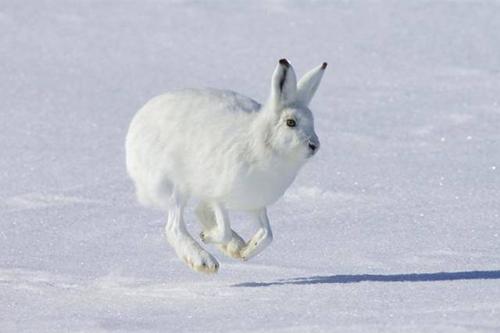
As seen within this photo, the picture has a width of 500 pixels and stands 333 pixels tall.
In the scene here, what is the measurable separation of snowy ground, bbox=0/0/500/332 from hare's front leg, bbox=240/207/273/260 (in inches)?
4.9

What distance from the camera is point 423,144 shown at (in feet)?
33.7

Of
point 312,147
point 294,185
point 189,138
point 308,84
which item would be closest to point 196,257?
point 189,138

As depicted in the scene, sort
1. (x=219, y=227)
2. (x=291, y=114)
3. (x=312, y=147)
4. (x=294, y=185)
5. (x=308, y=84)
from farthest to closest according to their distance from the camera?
(x=294, y=185)
(x=219, y=227)
(x=308, y=84)
(x=291, y=114)
(x=312, y=147)

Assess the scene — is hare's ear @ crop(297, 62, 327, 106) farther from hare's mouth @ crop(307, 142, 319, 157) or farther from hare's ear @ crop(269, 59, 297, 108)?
hare's mouth @ crop(307, 142, 319, 157)

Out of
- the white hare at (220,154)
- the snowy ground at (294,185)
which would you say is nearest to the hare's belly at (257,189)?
the white hare at (220,154)

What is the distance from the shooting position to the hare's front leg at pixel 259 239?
6.70m

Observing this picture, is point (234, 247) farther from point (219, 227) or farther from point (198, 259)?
point (198, 259)

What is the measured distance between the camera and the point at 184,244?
682cm

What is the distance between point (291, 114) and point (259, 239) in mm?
570

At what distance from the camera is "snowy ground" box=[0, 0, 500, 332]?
19.7 ft

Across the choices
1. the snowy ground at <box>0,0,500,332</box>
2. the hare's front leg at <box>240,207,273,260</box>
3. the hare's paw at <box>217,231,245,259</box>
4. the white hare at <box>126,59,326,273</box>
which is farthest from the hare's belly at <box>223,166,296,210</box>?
the snowy ground at <box>0,0,500,332</box>

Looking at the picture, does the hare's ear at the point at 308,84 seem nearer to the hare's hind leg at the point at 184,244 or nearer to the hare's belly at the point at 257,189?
the hare's belly at the point at 257,189

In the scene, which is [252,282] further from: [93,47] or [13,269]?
[93,47]

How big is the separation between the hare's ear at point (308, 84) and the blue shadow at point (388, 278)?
0.75 metres
